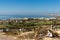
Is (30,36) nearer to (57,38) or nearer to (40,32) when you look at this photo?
(40,32)

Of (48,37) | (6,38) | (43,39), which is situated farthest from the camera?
(6,38)

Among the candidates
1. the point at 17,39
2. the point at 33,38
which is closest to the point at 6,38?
the point at 17,39

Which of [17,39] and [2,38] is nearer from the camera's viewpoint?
[17,39]

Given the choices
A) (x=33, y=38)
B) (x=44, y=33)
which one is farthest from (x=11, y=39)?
(x=44, y=33)

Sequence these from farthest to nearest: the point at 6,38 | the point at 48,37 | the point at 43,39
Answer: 1. the point at 6,38
2. the point at 48,37
3. the point at 43,39

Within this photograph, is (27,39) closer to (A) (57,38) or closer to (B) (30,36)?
(B) (30,36)

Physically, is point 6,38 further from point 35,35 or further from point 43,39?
point 43,39

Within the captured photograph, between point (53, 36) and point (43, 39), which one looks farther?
point (53, 36)
